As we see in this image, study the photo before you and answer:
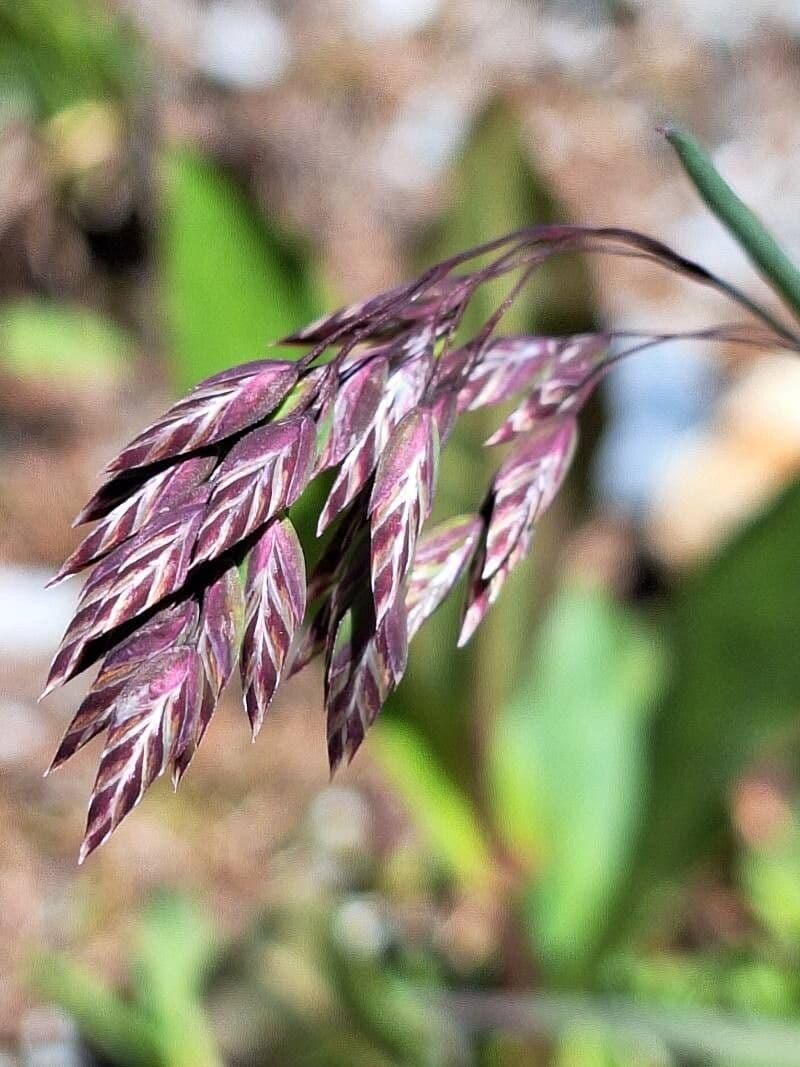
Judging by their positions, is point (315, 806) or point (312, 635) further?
point (315, 806)

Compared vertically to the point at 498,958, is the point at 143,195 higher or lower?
higher

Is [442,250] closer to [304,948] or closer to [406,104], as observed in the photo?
[304,948]

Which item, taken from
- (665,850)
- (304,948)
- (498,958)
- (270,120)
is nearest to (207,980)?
(304,948)

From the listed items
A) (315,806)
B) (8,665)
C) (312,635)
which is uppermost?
(312,635)

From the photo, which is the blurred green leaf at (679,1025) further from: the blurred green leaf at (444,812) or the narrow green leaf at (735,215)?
the narrow green leaf at (735,215)

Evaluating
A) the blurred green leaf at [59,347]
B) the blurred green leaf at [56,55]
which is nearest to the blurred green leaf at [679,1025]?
the blurred green leaf at [59,347]

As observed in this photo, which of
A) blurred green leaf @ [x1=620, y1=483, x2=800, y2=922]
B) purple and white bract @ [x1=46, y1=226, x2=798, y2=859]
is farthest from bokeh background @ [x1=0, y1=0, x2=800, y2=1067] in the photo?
purple and white bract @ [x1=46, y1=226, x2=798, y2=859]

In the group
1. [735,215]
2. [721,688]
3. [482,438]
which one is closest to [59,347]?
[482,438]

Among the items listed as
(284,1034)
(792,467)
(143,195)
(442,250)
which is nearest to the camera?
(284,1034)
